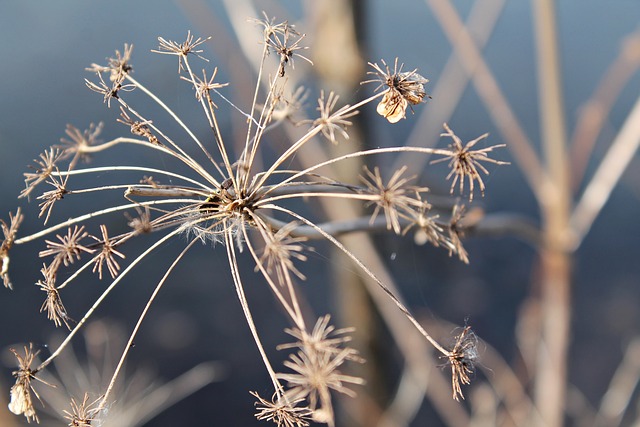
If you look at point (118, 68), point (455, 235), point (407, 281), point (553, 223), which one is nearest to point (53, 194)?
point (118, 68)

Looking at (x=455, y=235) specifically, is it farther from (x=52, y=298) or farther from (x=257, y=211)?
(x=52, y=298)

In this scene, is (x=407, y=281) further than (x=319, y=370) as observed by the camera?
Yes

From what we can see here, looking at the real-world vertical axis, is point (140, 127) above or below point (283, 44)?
below

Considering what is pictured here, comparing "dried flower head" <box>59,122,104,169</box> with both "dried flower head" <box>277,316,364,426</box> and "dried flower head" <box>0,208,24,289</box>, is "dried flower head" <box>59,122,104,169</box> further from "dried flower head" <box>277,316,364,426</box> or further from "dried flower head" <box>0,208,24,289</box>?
"dried flower head" <box>277,316,364,426</box>

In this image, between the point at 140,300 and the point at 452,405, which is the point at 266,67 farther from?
the point at 140,300

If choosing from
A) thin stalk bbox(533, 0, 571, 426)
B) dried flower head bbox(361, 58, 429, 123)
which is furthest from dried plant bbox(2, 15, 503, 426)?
thin stalk bbox(533, 0, 571, 426)

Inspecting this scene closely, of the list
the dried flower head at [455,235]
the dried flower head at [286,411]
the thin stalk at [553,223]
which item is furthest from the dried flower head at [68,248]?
the thin stalk at [553,223]

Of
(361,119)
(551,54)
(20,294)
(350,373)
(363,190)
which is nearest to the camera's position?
(363,190)

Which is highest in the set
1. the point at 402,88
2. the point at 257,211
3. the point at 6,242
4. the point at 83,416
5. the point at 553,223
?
the point at 553,223

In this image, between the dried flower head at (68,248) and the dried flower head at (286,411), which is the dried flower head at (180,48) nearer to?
the dried flower head at (68,248)

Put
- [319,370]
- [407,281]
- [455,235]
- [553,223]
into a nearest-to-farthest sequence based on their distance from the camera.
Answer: [319,370], [455,235], [553,223], [407,281]

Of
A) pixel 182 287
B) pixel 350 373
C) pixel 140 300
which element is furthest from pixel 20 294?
pixel 350 373
